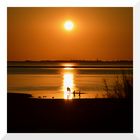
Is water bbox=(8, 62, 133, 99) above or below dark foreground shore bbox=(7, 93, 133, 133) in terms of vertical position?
above

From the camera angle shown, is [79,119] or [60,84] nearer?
[79,119]

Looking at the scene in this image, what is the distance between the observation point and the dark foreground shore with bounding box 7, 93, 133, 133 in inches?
233

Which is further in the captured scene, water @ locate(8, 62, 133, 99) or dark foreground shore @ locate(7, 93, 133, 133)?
water @ locate(8, 62, 133, 99)

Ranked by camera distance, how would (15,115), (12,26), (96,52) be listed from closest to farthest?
(15,115)
(12,26)
(96,52)

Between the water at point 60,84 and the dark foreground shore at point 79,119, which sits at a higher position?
the water at point 60,84

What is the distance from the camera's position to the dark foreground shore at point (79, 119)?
5.91 metres

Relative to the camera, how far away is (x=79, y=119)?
619cm

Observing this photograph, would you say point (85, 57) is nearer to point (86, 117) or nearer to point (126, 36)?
point (126, 36)

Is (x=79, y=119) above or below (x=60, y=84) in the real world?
below
